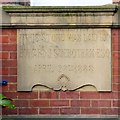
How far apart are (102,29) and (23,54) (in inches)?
43.1

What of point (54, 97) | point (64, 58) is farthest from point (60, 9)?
point (54, 97)

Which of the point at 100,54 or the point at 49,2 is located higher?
the point at 49,2

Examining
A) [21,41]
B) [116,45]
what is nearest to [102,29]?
[116,45]

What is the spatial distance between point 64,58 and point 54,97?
53 centimetres

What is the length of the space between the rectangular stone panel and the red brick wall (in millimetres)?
80

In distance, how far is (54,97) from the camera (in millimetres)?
5004

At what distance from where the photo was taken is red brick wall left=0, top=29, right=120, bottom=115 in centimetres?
498

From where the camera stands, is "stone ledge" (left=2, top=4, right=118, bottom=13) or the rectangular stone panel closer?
"stone ledge" (left=2, top=4, right=118, bottom=13)

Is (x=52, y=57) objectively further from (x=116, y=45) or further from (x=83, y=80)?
(x=116, y=45)

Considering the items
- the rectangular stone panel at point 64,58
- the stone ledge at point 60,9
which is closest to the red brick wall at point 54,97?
the rectangular stone panel at point 64,58

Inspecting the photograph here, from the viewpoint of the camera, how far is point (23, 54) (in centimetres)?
502

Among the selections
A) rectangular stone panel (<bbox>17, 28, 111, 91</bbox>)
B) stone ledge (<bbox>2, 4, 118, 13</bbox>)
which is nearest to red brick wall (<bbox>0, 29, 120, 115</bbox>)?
rectangular stone panel (<bbox>17, 28, 111, 91</bbox>)

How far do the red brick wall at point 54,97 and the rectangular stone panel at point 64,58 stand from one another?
0.26 ft

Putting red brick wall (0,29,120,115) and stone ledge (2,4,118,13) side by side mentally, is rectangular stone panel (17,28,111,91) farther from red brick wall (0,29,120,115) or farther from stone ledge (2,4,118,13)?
stone ledge (2,4,118,13)
